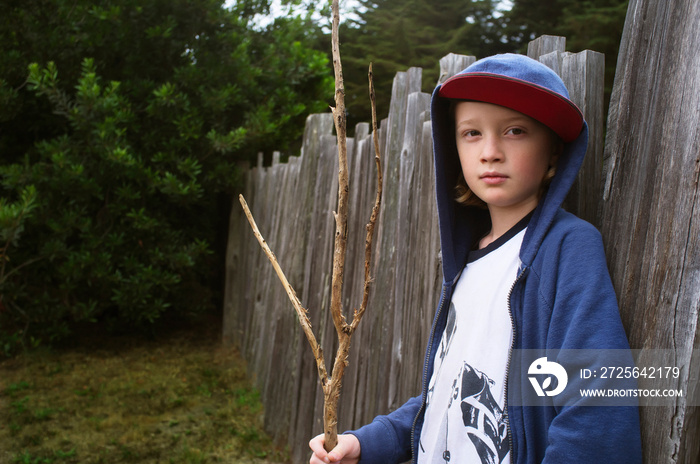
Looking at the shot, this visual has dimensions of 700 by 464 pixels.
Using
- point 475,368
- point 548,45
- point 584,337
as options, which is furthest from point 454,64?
point 584,337

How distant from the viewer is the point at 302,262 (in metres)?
4.14

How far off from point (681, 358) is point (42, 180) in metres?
5.41

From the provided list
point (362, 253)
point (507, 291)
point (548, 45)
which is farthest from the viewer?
point (362, 253)

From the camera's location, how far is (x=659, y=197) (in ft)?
3.99

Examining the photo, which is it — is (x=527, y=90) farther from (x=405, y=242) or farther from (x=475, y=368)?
(x=405, y=242)

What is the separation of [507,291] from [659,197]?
0.37m

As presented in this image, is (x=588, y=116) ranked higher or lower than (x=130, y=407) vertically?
higher

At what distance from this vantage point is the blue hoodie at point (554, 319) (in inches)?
41.1

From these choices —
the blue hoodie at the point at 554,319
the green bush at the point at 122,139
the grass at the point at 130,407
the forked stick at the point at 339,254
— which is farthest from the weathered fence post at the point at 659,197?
the green bush at the point at 122,139

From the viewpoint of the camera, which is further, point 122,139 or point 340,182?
point 122,139

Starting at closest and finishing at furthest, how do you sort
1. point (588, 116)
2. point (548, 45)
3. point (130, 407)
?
point (588, 116) < point (548, 45) < point (130, 407)

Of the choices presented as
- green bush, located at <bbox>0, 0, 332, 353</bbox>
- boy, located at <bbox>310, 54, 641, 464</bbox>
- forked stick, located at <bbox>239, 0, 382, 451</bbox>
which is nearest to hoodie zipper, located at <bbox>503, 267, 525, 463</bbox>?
boy, located at <bbox>310, 54, 641, 464</bbox>

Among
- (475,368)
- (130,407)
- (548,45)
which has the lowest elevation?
(130,407)

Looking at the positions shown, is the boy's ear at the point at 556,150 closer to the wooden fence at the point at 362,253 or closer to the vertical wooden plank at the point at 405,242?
the wooden fence at the point at 362,253
